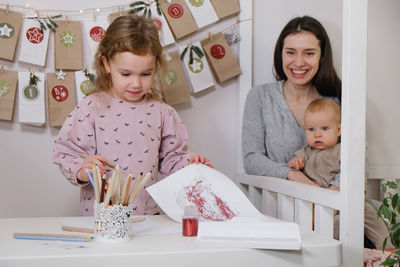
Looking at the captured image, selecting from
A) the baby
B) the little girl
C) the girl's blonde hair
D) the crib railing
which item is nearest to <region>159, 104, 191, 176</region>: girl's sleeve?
the little girl

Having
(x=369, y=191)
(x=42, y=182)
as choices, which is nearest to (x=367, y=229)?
(x=369, y=191)

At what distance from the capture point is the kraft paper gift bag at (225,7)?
1736 mm

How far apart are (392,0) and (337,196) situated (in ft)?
3.92

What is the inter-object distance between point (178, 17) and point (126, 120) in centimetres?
48

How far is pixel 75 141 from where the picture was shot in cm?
134

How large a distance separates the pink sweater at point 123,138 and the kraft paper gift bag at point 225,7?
485 mm

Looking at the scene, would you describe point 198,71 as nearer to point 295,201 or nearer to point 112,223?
point 295,201

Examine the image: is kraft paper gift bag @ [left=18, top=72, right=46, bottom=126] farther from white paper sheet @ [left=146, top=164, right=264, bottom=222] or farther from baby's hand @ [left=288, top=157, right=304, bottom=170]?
baby's hand @ [left=288, top=157, right=304, bottom=170]

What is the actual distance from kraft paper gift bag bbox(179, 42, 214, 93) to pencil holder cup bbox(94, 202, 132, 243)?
0.89 meters

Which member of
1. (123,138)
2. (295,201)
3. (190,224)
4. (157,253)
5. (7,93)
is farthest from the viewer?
(7,93)

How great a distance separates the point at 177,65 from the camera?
169cm

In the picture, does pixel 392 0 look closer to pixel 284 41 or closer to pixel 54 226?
pixel 284 41

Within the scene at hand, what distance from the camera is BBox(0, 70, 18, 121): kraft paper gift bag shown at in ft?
5.04

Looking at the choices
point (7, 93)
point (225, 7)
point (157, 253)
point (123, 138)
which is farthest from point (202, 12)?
point (157, 253)
